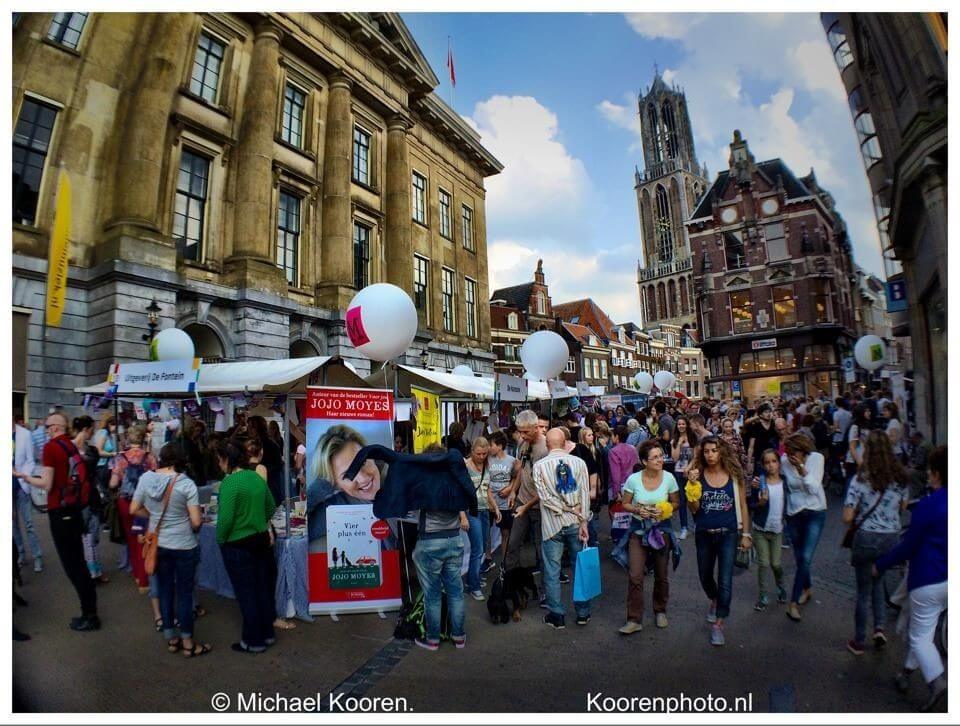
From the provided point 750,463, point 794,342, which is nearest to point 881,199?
point 750,463

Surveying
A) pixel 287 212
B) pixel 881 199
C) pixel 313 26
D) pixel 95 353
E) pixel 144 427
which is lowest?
pixel 144 427

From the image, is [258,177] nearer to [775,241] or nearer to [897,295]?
[897,295]

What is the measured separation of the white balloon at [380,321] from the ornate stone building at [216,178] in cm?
471

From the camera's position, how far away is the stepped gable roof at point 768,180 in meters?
38.0

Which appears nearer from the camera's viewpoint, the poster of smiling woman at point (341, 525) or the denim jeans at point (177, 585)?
the denim jeans at point (177, 585)

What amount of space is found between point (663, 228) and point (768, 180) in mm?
61119

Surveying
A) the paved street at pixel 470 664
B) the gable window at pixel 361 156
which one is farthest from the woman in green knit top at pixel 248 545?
the gable window at pixel 361 156

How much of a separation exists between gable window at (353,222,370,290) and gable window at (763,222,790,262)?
1302 inches

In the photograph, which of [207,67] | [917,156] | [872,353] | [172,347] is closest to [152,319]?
[172,347]

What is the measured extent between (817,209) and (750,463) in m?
34.9

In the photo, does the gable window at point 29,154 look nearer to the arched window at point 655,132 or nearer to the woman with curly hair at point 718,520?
the woman with curly hair at point 718,520

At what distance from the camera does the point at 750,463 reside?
9945 millimetres

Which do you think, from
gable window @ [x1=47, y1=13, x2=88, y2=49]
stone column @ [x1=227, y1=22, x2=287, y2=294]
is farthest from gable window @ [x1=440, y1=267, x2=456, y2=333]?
gable window @ [x1=47, y1=13, x2=88, y2=49]

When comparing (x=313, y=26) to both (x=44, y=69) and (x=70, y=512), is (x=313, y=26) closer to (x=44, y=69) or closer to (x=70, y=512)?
(x=44, y=69)
